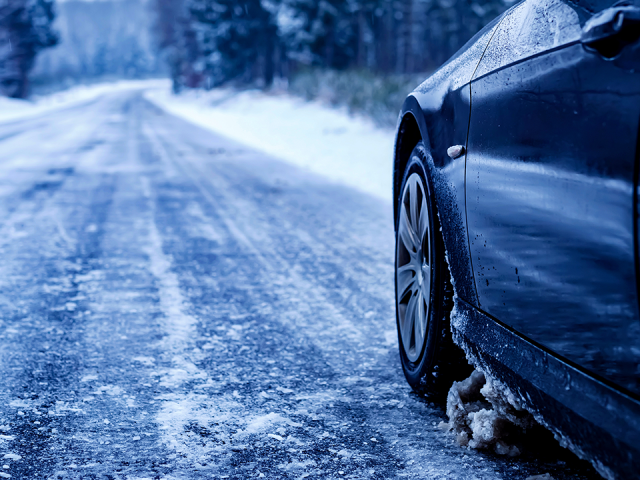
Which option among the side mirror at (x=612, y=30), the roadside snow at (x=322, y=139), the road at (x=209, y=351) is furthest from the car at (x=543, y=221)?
the roadside snow at (x=322, y=139)

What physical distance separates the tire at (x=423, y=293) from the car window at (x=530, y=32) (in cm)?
57

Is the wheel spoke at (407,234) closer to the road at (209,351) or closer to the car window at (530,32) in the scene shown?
the road at (209,351)

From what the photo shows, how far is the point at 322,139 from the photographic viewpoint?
16.3 metres

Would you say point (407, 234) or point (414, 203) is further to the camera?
point (407, 234)

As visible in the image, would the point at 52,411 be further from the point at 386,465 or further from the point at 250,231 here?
the point at 250,231

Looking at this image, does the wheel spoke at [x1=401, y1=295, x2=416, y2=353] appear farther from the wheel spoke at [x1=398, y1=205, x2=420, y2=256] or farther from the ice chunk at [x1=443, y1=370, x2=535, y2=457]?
the ice chunk at [x1=443, y1=370, x2=535, y2=457]

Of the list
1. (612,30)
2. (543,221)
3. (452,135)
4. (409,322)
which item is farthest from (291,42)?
(612,30)

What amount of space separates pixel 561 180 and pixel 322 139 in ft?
48.9

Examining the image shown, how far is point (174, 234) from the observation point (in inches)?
234

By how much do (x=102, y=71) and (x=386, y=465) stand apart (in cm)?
14698

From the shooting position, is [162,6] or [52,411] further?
[162,6]

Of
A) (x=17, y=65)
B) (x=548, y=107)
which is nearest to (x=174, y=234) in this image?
(x=548, y=107)

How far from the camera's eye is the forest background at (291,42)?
82.8 feet

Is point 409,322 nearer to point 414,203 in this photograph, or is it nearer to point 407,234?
point 407,234
